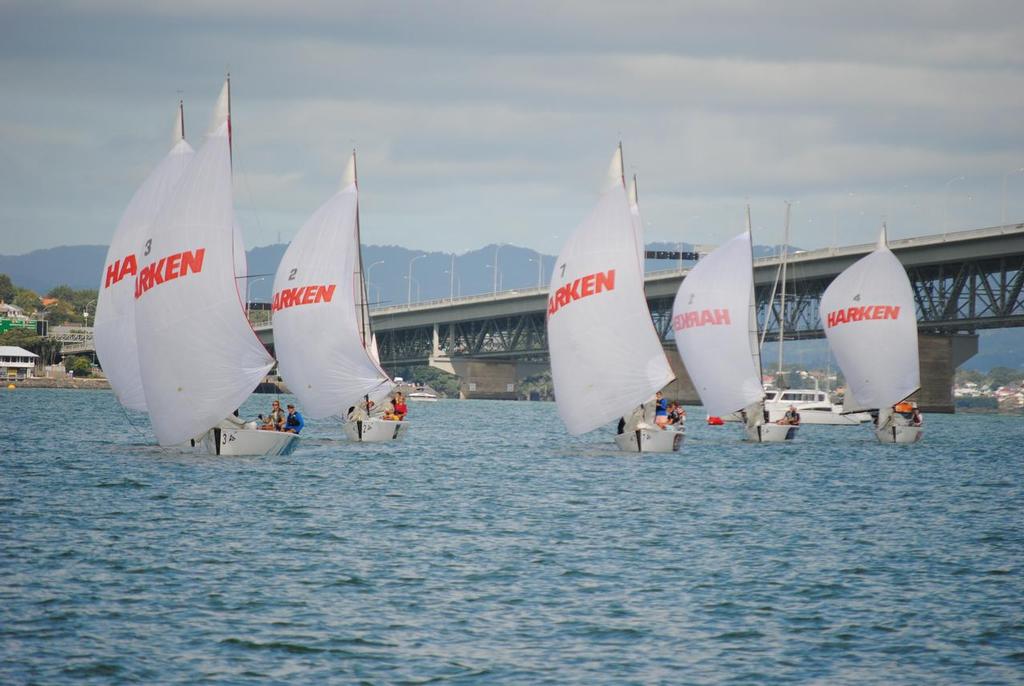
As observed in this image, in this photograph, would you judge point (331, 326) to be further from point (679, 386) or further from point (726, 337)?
point (679, 386)

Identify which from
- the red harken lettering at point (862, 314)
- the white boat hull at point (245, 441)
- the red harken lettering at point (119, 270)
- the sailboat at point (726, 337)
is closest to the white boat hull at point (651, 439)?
the sailboat at point (726, 337)

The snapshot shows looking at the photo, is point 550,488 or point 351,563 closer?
point 351,563

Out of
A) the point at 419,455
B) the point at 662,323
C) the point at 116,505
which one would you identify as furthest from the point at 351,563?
the point at 662,323

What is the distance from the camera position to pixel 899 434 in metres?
63.0

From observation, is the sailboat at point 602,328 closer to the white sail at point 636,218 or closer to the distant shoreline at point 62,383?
the white sail at point 636,218

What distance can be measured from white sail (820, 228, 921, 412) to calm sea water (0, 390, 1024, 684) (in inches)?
772

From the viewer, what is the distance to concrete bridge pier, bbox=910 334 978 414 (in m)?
116

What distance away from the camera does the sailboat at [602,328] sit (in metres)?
44.2

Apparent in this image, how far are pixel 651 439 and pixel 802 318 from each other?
277 ft

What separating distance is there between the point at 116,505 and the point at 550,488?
12297 millimetres

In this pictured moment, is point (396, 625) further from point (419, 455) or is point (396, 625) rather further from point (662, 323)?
point (662, 323)

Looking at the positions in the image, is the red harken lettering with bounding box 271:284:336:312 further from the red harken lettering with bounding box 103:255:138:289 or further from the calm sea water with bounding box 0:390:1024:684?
the calm sea water with bounding box 0:390:1024:684

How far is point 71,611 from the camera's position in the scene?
61.8 feet

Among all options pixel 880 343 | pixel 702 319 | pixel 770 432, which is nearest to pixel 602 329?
pixel 702 319
